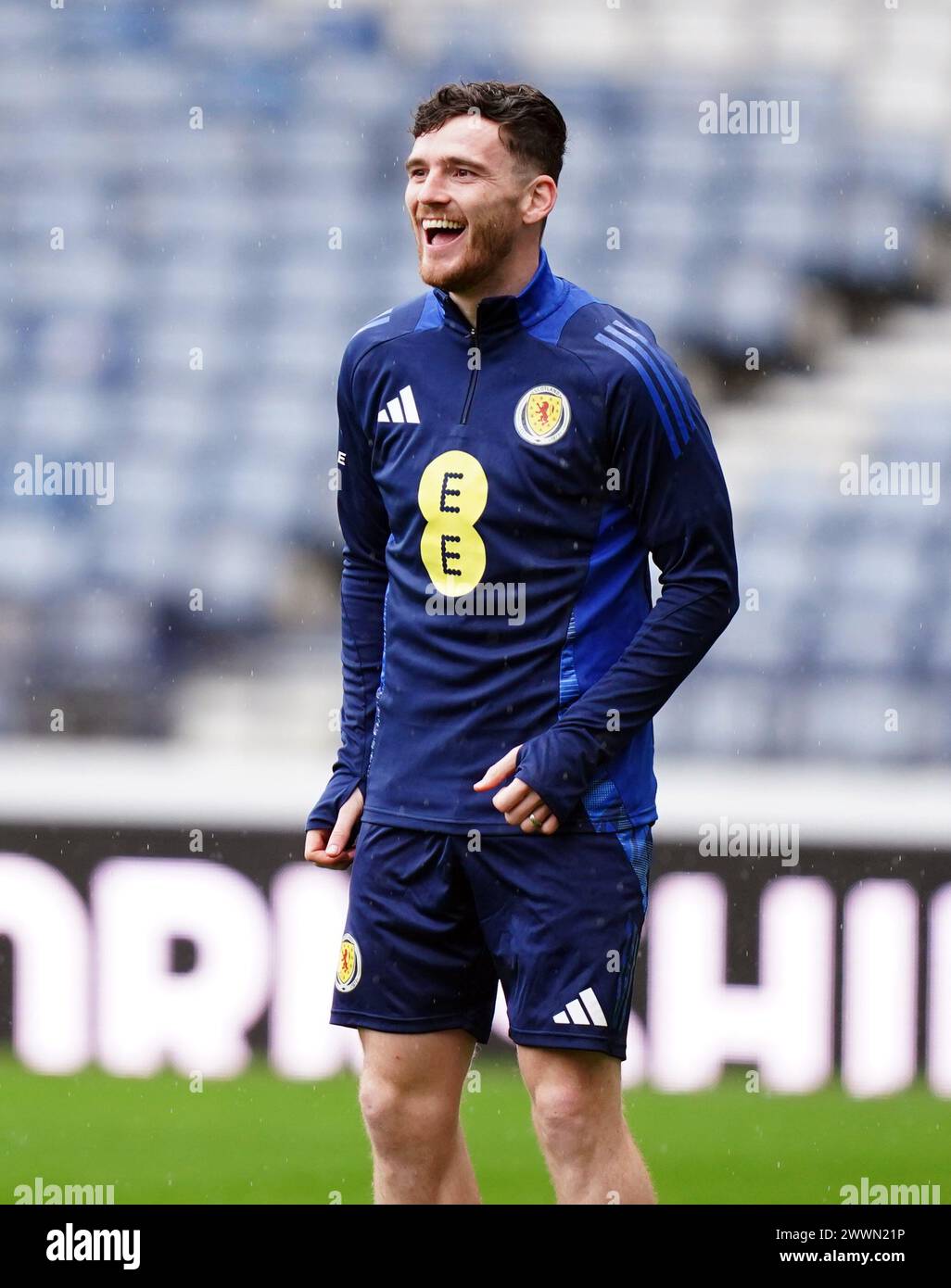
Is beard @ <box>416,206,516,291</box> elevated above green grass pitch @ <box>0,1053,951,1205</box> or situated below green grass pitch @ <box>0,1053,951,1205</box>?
above

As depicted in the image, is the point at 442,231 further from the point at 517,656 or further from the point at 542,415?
the point at 517,656

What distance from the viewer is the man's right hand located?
2.38 metres

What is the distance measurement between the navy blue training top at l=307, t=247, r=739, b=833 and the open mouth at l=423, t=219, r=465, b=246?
9cm

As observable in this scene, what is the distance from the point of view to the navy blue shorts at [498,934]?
7.13ft

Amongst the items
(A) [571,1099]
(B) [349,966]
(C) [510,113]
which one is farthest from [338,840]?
(C) [510,113]

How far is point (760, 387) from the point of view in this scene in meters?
6.45

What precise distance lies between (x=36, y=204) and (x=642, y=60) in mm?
2202

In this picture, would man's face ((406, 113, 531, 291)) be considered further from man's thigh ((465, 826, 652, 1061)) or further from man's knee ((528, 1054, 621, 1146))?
man's knee ((528, 1054, 621, 1146))

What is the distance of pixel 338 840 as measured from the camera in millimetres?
2385

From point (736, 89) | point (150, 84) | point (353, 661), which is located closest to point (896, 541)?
point (736, 89)

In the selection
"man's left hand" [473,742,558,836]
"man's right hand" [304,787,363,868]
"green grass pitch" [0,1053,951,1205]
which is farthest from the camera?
"green grass pitch" [0,1053,951,1205]

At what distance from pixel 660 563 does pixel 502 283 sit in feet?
1.25

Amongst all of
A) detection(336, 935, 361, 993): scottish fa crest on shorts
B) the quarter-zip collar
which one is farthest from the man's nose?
detection(336, 935, 361, 993): scottish fa crest on shorts

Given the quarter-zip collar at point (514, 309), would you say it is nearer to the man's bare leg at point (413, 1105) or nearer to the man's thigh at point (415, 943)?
the man's thigh at point (415, 943)
